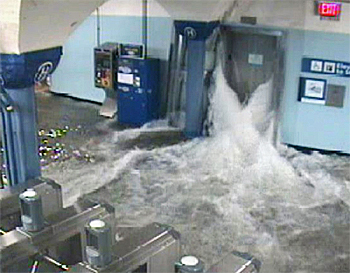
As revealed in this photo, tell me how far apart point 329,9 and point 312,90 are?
1.19 m

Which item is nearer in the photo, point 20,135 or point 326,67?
point 20,135

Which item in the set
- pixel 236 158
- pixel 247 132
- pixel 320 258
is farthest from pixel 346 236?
pixel 247 132

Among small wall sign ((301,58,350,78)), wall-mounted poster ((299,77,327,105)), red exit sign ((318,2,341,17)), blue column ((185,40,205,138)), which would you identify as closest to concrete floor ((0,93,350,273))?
blue column ((185,40,205,138))

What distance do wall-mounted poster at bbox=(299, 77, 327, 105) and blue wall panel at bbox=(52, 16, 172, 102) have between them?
251cm

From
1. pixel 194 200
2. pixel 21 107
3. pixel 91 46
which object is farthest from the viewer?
pixel 91 46

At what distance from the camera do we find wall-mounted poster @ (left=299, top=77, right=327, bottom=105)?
7.34m

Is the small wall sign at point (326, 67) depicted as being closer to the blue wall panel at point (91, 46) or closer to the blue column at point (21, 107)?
the blue wall panel at point (91, 46)

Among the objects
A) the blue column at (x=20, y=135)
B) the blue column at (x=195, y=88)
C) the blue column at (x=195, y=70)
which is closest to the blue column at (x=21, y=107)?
the blue column at (x=20, y=135)

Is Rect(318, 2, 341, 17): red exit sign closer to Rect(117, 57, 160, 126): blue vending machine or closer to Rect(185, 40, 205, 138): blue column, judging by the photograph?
Rect(185, 40, 205, 138): blue column

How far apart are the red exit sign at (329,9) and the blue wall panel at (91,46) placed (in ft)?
8.57

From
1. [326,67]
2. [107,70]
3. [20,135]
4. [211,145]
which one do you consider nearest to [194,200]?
[211,145]

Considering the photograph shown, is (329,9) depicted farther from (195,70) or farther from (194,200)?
(194,200)

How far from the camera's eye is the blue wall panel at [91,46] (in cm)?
873

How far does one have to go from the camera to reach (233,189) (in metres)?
6.23
